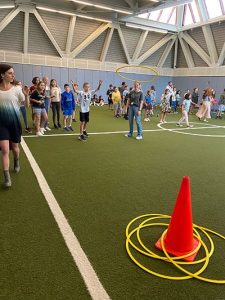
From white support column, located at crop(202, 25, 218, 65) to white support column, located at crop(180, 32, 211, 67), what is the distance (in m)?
0.82

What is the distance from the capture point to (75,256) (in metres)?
2.96

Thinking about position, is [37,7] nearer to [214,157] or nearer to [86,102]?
[86,102]

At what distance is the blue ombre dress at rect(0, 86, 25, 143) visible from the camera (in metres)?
4.59

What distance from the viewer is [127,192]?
191 inches

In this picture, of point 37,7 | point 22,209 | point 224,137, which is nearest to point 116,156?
point 22,209

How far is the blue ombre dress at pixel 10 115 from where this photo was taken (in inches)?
181

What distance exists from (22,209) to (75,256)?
1.45m

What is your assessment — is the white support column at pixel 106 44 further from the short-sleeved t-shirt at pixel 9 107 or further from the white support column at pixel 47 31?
the short-sleeved t-shirt at pixel 9 107

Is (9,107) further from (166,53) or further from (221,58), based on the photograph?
(166,53)

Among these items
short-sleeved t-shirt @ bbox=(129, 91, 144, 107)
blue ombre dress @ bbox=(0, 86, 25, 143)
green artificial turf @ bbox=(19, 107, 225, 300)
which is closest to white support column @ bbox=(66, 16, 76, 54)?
short-sleeved t-shirt @ bbox=(129, 91, 144, 107)

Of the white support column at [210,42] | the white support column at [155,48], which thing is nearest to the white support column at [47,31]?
the white support column at [155,48]

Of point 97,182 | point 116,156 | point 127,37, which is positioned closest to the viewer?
point 97,182

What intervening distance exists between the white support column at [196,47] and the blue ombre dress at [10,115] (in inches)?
1053

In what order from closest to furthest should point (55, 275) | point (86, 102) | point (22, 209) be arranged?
point (55, 275) < point (22, 209) < point (86, 102)
